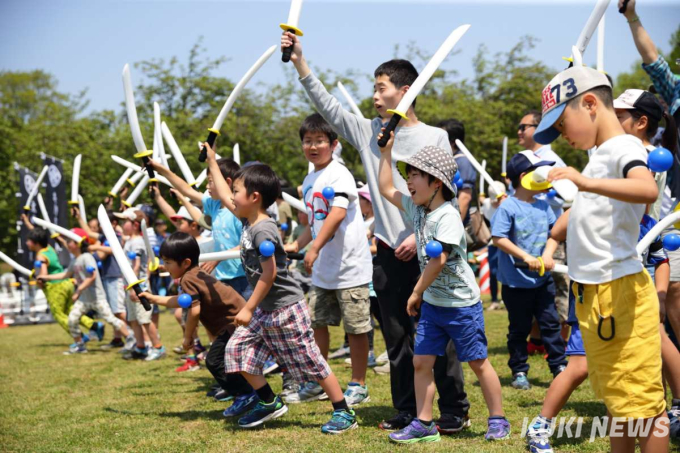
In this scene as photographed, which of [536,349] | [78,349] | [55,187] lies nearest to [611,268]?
[536,349]

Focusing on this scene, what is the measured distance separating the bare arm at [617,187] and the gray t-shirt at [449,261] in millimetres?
1349

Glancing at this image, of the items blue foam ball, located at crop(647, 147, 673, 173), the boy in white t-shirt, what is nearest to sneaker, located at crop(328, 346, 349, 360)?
the boy in white t-shirt

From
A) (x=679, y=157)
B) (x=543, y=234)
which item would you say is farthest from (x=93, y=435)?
(x=679, y=157)

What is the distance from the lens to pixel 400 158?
177 inches

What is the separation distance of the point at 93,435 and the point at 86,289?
5.84 meters

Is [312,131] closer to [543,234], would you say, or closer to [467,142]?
[543,234]

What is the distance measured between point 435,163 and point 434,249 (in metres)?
0.55

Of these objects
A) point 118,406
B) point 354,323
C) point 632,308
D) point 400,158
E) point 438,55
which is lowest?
point 118,406

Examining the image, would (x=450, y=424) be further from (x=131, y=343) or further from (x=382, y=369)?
(x=131, y=343)

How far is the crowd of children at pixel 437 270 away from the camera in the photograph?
9.59 feet

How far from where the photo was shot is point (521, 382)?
5.74m

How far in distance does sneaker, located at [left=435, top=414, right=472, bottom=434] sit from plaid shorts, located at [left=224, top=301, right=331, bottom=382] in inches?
33.6

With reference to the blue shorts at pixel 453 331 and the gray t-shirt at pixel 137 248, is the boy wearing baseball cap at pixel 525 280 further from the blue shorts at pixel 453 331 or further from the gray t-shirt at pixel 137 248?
the gray t-shirt at pixel 137 248

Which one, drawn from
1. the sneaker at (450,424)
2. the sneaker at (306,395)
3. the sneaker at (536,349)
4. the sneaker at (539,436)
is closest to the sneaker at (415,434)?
the sneaker at (450,424)
